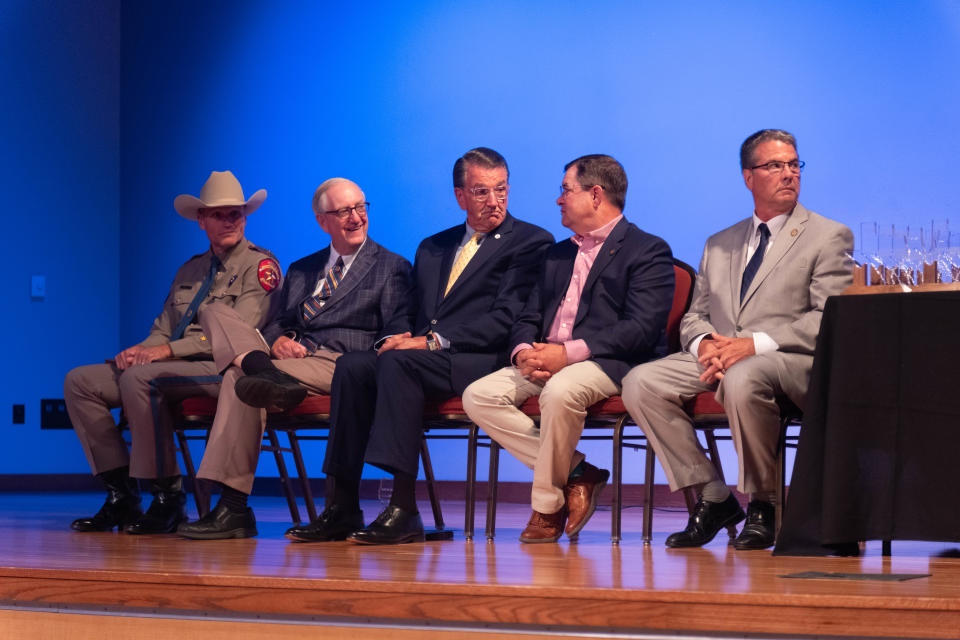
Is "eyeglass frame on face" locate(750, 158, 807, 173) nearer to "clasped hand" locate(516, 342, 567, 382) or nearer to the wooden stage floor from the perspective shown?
"clasped hand" locate(516, 342, 567, 382)

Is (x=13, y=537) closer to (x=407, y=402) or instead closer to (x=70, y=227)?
(x=407, y=402)

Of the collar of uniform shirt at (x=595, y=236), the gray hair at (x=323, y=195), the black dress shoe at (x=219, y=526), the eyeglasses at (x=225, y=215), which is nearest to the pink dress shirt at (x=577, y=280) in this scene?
the collar of uniform shirt at (x=595, y=236)

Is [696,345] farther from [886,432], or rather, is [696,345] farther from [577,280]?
[886,432]

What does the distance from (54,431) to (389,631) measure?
208 inches

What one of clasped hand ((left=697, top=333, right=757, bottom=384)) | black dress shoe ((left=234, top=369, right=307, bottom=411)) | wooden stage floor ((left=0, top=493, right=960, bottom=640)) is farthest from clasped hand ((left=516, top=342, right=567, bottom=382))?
black dress shoe ((left=234, top=369, right=307, bottom=411))

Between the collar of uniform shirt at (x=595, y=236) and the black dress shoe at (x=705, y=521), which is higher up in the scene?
the collar of uniform shirt at (x=595, y=236)

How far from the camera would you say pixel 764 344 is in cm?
326

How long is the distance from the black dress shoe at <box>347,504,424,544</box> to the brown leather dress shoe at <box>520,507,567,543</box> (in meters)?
0.34

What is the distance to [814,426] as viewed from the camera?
9.52 ft

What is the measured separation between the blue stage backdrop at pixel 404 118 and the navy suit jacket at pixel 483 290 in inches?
92.0

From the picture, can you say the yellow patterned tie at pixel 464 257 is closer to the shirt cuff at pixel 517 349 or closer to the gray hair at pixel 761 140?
the shirt cuff at pixel 517 349

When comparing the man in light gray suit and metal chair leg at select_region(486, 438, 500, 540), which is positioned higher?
the man in light gray suit

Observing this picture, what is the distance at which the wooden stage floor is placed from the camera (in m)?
2.14

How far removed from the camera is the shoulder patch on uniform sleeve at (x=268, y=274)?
418cm
